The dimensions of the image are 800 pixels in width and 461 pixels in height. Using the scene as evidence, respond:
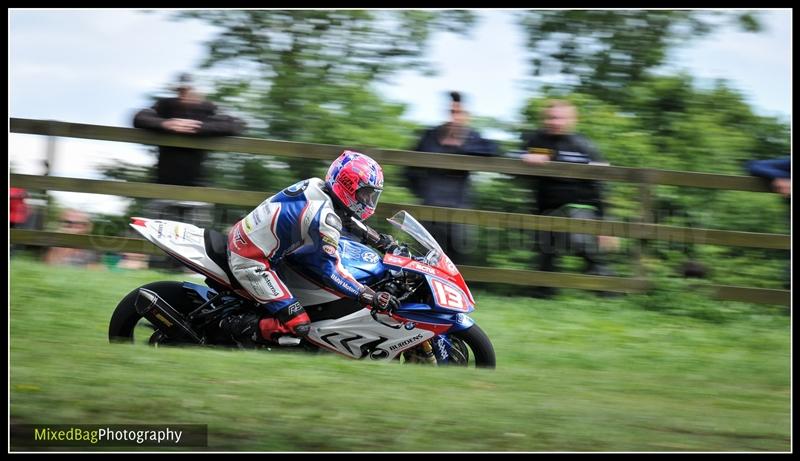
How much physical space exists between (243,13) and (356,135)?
2375 millimetres

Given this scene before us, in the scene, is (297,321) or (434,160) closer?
(297,321)

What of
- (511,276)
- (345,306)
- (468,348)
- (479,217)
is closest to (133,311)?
(345,306)

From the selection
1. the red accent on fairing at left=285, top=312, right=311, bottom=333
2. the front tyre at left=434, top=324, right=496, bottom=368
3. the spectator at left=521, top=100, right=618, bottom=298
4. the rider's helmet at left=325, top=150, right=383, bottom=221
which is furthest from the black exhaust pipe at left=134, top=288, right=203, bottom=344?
the spectator at left=521, top=100, right=618, bottom=298

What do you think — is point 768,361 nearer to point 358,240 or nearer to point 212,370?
point 358,240

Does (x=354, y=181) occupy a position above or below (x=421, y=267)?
above

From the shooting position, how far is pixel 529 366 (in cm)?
703

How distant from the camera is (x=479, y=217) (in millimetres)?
8422

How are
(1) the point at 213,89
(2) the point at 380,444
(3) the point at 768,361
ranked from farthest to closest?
(1) the point at 213,89 → (3) the point at 768,361 → (2) the point at 380,444

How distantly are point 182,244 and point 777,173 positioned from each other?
546 cm

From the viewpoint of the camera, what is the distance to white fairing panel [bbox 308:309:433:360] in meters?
6.64

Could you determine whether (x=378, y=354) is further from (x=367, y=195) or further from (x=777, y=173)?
(x=777, y=173)

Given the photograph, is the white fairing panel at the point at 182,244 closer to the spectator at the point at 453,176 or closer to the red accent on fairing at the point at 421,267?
the red accent on fairing at the point at 421,267

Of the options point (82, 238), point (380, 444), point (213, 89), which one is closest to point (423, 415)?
point (380, 444)

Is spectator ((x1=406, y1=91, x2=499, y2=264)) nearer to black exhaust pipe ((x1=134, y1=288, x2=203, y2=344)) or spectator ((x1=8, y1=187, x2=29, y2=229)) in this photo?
black exhaust pipe ((x1=134, y1=288, x2=203, y2=344))
